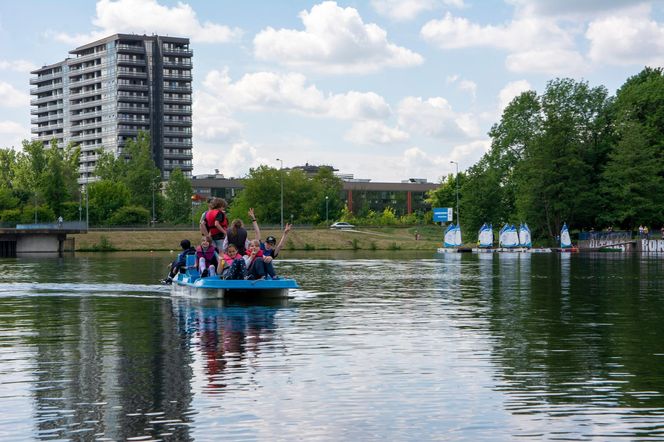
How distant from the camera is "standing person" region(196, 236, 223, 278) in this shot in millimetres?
30562

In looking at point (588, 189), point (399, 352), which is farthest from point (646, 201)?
point (399, 352)

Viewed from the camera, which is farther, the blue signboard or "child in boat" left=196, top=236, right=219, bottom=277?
the blue signboard

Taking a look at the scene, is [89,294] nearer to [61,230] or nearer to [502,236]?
[502,236]

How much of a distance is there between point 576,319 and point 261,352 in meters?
9.99

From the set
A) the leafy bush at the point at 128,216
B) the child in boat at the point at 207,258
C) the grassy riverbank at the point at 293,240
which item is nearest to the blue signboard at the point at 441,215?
the grassy riverbank at the point at 293,240

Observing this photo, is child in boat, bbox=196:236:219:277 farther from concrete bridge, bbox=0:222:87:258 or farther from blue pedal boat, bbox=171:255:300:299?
concrete bridge, bbox=0:222:87:258

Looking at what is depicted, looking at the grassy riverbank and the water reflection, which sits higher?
the grassy riverbank

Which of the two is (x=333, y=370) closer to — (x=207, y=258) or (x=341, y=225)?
(x=207, y=258)

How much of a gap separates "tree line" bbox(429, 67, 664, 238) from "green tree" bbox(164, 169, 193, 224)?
74.8 m

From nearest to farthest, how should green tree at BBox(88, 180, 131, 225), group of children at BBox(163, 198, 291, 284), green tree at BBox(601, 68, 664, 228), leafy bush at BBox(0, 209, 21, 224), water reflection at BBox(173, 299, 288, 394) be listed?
water reflection at BBox(173, 299, 288, 394) → group of children at BBox(163, 198, 291, 284) → green tree at BBox(601, 68, 664, 228) → leafy bush at BBox(0, 209, 21, 224) → green tree at BBox(88, 180, 131, 225)

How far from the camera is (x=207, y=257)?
3062 centimetres

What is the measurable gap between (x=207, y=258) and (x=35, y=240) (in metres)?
95.8

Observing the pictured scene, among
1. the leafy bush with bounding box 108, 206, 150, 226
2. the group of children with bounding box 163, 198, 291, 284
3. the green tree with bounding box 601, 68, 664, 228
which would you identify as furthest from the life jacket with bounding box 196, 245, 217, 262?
the leafy bush with bounding box 108, 206, 150, 226

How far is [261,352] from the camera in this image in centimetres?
1811
